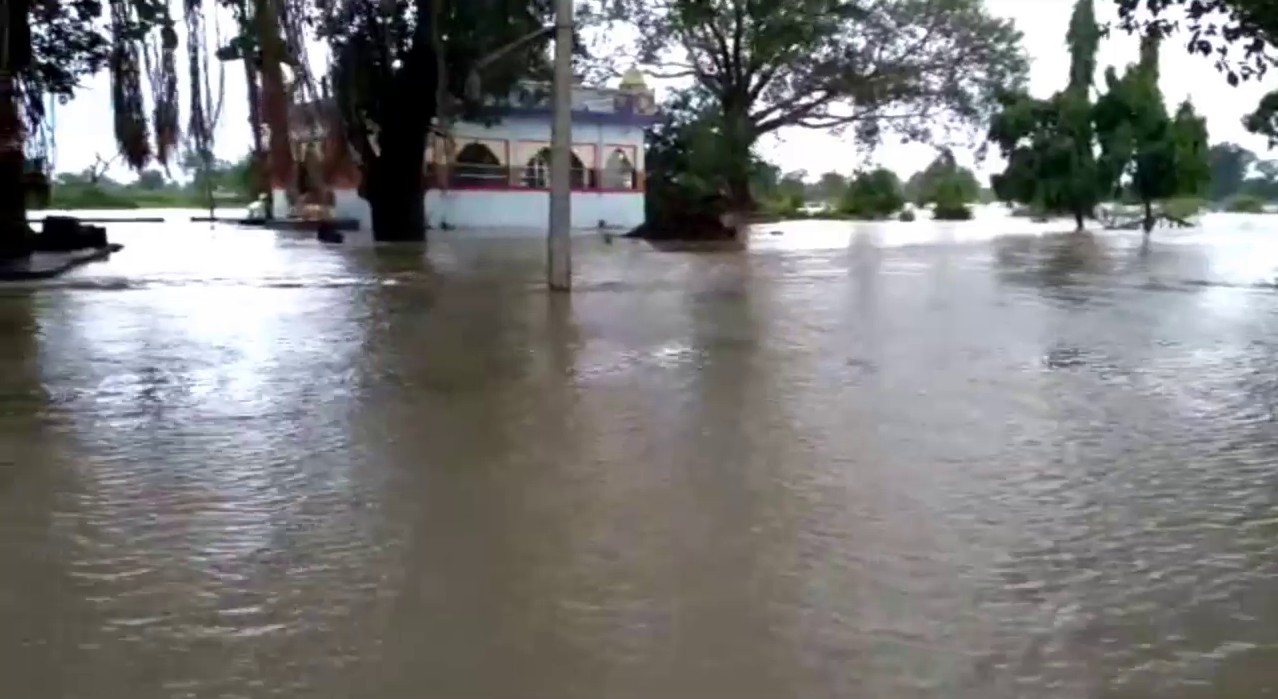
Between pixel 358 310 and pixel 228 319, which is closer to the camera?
pixel 228 319

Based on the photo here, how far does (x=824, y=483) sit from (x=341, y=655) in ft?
7.41

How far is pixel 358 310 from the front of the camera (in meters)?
11.9

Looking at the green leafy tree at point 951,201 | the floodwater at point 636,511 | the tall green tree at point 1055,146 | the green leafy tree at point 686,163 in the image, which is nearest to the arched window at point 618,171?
the green leafy tree at point 686,163

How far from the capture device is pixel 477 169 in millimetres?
39125

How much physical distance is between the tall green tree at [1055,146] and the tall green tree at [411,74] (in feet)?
43.8

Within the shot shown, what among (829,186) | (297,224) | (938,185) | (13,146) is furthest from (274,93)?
(829,186)

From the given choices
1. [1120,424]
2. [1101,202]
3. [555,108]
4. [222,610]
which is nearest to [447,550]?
[222,610]

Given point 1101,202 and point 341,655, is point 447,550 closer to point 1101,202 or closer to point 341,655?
point 341,655

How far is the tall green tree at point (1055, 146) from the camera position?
34500 millimetres

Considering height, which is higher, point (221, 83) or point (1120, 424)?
point (221, 83)

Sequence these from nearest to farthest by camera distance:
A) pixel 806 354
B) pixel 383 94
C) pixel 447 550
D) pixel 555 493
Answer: pixel 447 550
pixel 555 493
pixel 806 354
pixel 383 94

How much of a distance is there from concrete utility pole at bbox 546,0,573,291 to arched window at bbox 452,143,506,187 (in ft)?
81.5

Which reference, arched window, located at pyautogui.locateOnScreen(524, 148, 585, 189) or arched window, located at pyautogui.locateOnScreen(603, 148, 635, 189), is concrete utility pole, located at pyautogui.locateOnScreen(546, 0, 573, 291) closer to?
arched window, located at pyautogui.locateOnScreen(524, 148, 585, 189)

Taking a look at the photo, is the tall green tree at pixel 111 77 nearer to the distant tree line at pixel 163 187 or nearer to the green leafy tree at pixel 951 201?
the distant tree line at pixel 163 187
